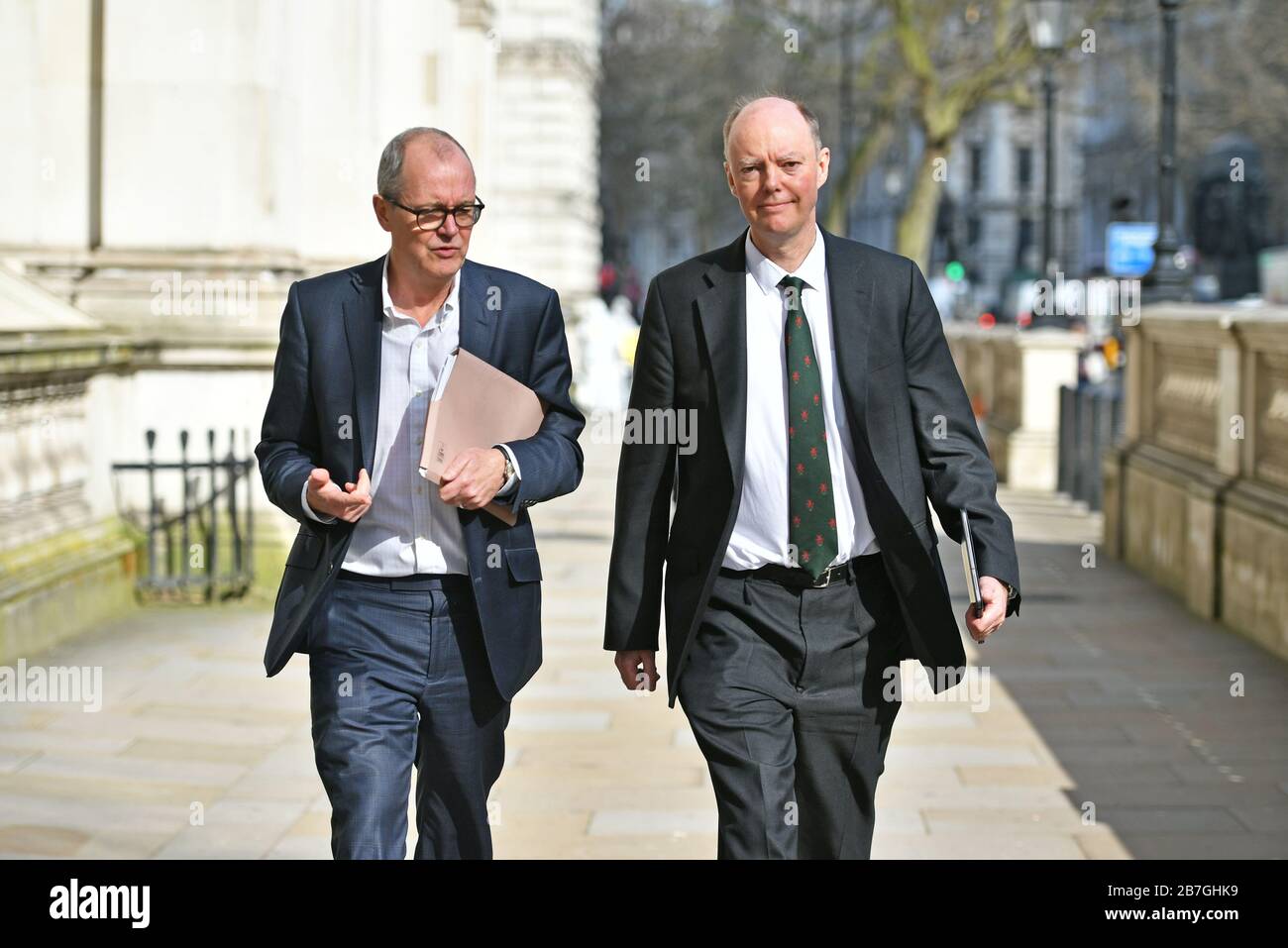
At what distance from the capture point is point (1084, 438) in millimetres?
19203

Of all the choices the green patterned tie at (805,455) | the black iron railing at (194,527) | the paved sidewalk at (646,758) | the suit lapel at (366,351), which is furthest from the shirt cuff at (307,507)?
the black iron railing at (194,527)

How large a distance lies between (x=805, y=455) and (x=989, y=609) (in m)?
0.50

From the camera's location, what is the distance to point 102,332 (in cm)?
1127

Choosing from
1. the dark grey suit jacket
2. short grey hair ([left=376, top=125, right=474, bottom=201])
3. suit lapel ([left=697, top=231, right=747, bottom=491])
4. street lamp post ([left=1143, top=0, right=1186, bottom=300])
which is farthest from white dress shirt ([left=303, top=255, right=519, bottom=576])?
street lamp post ([left=1143, top=0, right=1186, bottom=300])

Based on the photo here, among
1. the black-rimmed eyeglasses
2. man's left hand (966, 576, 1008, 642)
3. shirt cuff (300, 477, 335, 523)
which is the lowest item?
man's left hand (966, 576, 1008, 642)

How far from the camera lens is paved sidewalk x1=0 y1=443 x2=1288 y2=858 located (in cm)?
668

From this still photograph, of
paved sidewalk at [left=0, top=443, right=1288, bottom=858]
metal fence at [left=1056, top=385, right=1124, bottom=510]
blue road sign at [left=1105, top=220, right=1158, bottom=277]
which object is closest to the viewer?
paved sidewalk at [left=0, top=443, right=1288, bottom=858]

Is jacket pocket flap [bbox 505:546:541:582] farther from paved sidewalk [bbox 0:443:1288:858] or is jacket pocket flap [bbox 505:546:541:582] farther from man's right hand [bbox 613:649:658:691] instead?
paved sidewalk [bbox 0:443:1288:858]

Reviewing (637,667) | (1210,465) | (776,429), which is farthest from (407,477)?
(1210,465)

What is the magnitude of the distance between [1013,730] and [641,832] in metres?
2.38

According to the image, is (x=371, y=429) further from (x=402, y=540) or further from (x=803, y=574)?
(x=803, y=574)

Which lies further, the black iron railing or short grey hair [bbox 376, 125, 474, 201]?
the black iron railing

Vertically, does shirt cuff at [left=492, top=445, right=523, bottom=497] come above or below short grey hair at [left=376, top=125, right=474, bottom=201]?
below
